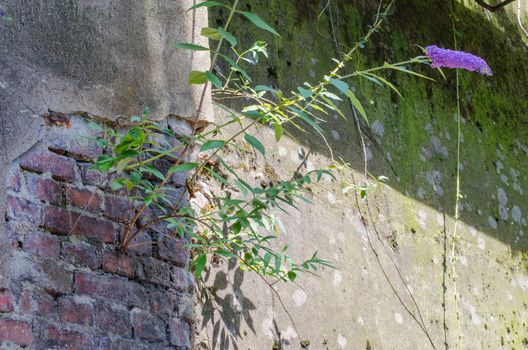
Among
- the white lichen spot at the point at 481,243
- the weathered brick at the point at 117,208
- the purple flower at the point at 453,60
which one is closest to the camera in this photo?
the weathered brick at the point at 117,208

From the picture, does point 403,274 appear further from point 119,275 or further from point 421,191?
point 119,275

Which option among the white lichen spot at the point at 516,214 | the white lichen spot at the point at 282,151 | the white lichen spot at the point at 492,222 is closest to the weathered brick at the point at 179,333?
the white lichen spot at the point at 282,151

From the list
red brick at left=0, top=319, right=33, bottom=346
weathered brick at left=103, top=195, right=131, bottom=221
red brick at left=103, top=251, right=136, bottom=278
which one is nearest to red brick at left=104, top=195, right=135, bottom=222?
weathered brick at left=103, top=195, right=131, bottom=221

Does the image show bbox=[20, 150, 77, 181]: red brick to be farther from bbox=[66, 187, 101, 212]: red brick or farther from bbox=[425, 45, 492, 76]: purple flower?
bbox=[425, 45, 492, 76]: purple flower

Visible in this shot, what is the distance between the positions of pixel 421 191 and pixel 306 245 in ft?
3.15

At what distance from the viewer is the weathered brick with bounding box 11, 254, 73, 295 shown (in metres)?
2.15

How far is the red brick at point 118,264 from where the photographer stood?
7.79 ft

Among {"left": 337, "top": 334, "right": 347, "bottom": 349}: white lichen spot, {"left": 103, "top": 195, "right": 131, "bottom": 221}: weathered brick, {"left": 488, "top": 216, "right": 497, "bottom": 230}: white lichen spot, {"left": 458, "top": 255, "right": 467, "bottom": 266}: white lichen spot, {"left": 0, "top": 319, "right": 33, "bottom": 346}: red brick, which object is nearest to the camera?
{"left": 0, "top": 319, "right": 33, "bottom": 346}: red brick

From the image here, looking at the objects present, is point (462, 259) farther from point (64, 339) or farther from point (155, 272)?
point (64, 339)

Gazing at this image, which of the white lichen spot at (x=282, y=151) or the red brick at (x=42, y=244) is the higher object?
the red brick at (x=42, y=244)

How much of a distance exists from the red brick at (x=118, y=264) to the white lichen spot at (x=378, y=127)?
1788mm

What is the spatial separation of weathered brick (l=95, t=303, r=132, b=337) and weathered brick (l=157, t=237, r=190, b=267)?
0.25 m

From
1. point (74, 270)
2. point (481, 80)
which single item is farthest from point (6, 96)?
point (481, 80)

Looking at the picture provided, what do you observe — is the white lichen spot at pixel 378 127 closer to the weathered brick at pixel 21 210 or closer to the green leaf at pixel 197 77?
the green leaf at pixel 197 77
